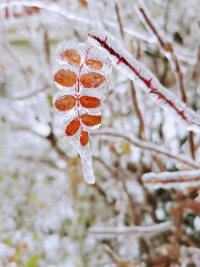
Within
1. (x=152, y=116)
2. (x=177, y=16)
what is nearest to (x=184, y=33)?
(x=177, y=16)

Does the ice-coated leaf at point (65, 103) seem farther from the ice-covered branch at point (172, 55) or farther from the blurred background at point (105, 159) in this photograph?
the ice-covered branch at point (172, 55)

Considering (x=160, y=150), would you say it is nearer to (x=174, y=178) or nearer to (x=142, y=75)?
(x=174, y=178)

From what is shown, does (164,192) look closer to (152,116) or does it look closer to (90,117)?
(152,116)

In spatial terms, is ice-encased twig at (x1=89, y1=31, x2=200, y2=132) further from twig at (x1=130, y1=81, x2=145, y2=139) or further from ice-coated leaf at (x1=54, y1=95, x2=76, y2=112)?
twig at (x1=130, y1=81, x2=145, y2=139)

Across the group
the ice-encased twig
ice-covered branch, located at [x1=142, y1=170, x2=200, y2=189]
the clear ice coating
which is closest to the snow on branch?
ice-covered branch, located at [x1=142, y1=170, x2=200, y2=189]

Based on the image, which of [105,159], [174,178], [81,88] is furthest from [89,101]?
[105,159]

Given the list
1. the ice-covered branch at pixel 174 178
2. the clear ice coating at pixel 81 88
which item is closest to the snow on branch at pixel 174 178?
Result: the ice-covered branch at pixel 174 178
